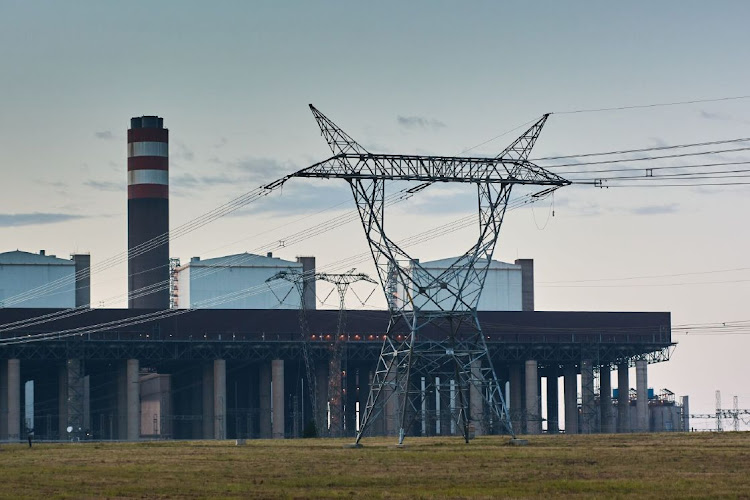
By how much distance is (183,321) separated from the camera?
5285 inches

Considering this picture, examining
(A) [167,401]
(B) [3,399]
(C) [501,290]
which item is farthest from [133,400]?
(C) [501,290]

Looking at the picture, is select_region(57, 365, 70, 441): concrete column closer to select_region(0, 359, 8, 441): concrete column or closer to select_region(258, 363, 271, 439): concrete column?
select_region(0, 359, 8, 441): concrete column

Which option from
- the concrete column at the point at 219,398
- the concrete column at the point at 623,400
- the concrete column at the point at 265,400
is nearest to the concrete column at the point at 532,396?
the concrete column at the point at 623,400

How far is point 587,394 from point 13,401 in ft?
179

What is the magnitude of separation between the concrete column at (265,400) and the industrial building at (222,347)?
0.20 m

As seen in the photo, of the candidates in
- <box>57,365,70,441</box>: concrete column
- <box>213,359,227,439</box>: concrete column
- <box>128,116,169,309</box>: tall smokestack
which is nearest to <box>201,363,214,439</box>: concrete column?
<box>213,359,227,439</box>: concrete column

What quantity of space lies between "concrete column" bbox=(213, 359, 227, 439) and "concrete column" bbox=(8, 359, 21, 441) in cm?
1809

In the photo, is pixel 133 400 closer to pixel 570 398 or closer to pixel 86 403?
pixel 86 403

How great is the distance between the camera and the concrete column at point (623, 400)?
140125 mm

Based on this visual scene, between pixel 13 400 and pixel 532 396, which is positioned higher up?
pixel 13 400

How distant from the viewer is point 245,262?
15525cm

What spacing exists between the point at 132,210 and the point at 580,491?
4254 inches

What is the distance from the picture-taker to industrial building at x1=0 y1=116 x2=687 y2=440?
5133 inches

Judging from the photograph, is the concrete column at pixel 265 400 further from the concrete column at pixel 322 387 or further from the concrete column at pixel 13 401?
the concrete column at pixel 13 401
